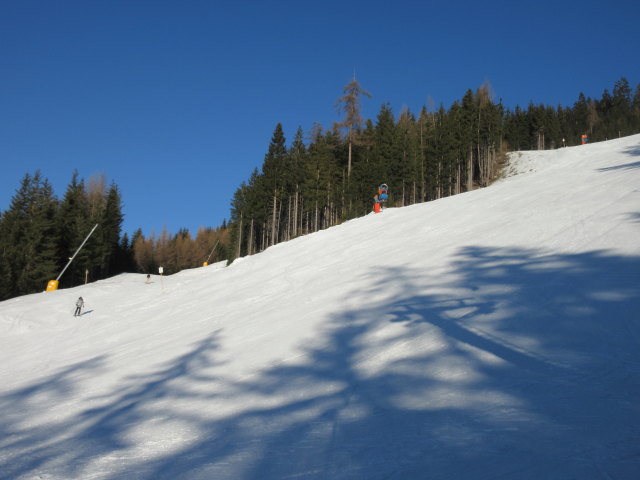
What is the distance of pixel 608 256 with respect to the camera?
6.72 metres

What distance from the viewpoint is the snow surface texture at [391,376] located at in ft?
10.1

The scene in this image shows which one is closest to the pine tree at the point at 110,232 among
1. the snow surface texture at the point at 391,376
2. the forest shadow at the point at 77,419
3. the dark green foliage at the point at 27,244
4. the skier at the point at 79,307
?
the dark green foliage at the point at 27,244

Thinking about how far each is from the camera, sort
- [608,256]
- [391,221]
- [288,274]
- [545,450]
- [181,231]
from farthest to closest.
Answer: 1. [181,231]
2. [391,221]
3. [288,274]
4. [608,256]
5. [545,450]

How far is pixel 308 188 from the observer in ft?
151

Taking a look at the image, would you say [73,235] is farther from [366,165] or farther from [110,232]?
[366,165]

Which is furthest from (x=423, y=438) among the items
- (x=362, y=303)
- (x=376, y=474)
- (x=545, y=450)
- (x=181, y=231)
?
(x=181, y=231)

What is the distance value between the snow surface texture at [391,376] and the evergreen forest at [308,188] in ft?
64.9

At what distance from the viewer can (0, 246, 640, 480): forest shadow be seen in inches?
115

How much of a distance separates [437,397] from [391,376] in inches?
30.3

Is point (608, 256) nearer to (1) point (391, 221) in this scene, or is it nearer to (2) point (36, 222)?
(1) point (391, 221)

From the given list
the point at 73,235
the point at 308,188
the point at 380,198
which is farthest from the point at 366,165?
the point at 73,235

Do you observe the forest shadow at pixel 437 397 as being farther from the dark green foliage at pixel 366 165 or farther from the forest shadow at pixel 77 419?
the dark green foliage at pixel 366 165

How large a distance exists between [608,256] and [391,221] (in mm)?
11048

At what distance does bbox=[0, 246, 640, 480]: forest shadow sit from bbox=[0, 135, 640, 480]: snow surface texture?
0.06 feet
